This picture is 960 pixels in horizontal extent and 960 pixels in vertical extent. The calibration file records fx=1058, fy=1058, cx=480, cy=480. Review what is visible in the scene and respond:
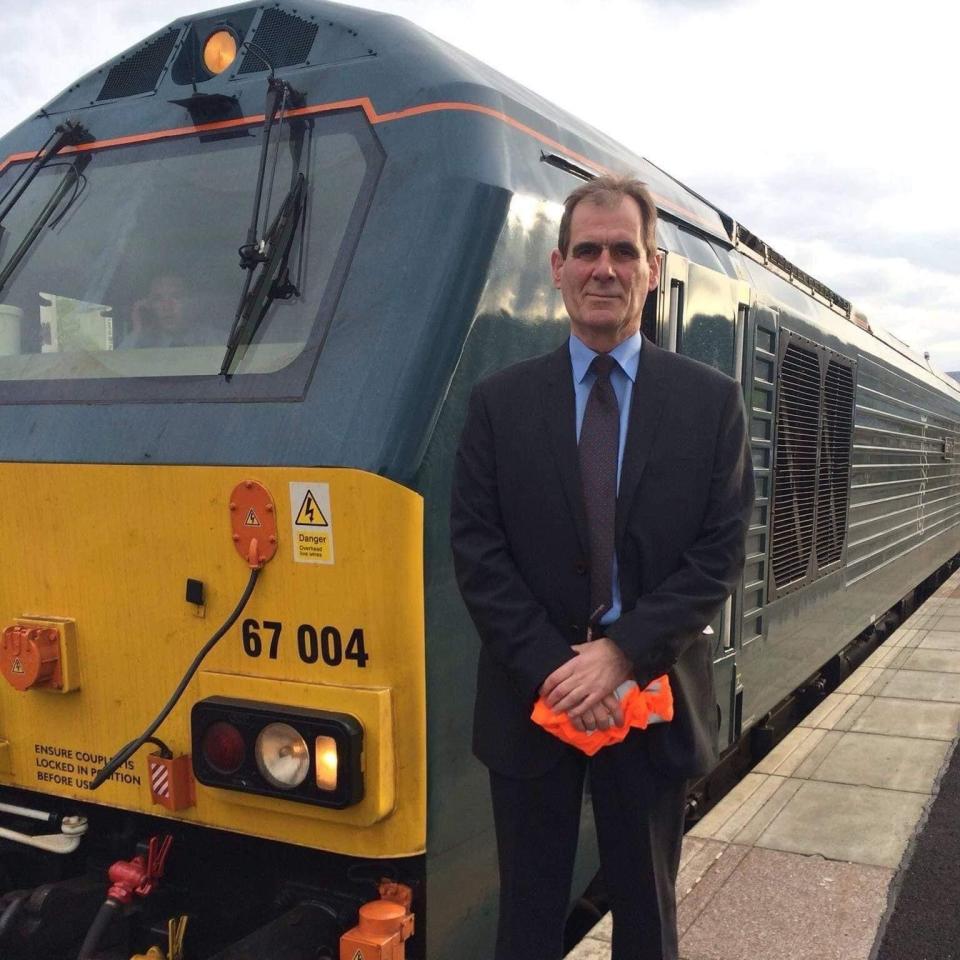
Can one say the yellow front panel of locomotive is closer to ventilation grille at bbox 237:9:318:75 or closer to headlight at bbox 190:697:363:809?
headlight at bbox 190:697:363:809

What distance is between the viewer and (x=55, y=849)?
267 cm

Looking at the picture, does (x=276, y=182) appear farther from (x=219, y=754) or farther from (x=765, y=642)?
(x=765, y=642)

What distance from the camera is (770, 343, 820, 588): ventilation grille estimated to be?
15.1 feet

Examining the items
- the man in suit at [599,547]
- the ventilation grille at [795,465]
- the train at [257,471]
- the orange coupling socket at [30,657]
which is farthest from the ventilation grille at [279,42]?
the ventilation grille at [795,465]

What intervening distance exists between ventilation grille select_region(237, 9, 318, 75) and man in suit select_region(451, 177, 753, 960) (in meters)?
1.14

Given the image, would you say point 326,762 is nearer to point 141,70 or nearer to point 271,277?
point 271,277

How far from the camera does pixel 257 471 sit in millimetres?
2385

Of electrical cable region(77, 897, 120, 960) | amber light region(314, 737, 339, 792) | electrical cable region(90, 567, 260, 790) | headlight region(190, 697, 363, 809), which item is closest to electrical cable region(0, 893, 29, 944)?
electrical cable region(77, 897, 120, 960)

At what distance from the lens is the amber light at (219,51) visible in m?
2.92

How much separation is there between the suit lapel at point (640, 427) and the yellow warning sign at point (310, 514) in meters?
0.68

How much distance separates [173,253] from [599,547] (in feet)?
5.02

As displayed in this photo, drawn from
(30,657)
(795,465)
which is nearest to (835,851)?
(795,465)

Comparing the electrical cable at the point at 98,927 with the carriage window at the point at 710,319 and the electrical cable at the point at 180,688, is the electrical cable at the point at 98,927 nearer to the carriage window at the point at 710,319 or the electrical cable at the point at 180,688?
the electrical cable at the point at 180,688

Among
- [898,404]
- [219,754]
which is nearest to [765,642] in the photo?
[219,754]
